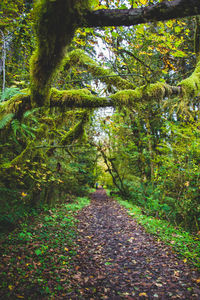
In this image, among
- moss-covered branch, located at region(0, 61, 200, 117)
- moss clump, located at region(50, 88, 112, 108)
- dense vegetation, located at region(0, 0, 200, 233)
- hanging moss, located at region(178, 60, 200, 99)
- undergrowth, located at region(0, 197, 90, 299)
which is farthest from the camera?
hanging moss, located at region(178, 60, 200, 99)

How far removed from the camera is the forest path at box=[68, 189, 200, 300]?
3158 millimetres

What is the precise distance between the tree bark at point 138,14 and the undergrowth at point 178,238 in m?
4.83

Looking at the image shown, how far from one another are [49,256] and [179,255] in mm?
3342

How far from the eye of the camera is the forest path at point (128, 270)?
124 inches

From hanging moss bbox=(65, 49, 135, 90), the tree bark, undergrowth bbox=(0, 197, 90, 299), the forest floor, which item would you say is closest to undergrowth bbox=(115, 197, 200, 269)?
the forest floor

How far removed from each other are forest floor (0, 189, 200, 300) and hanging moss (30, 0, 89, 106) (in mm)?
3572

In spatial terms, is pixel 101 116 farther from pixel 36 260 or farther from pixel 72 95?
pixel 36 260

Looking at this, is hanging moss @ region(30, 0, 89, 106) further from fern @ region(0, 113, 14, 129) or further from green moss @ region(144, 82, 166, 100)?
green moss @ region(144, 82, 166, 100)

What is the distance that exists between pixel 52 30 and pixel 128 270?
475 cm

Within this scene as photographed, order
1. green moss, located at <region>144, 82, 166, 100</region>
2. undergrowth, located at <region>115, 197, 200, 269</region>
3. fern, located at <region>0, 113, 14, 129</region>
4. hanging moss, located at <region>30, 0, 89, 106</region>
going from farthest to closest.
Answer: undergrowth, located at <region>115, 197, 200, 269</region> < green moss, located at <region>144, 82, 166, 100</region> < fern, located at <region>0, 113, 14, 129</region> < hanging moss, located at <region>30, 0, 89, 106</region>

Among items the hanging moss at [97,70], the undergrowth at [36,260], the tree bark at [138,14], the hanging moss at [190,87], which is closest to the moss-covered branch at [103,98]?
the hanging moss at [190,87]

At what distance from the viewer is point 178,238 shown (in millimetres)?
5195

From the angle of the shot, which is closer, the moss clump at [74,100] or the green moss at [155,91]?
the moss clump at [74,100]

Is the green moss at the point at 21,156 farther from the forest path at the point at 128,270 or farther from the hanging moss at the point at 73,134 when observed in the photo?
the forest path at the point at 128,270
